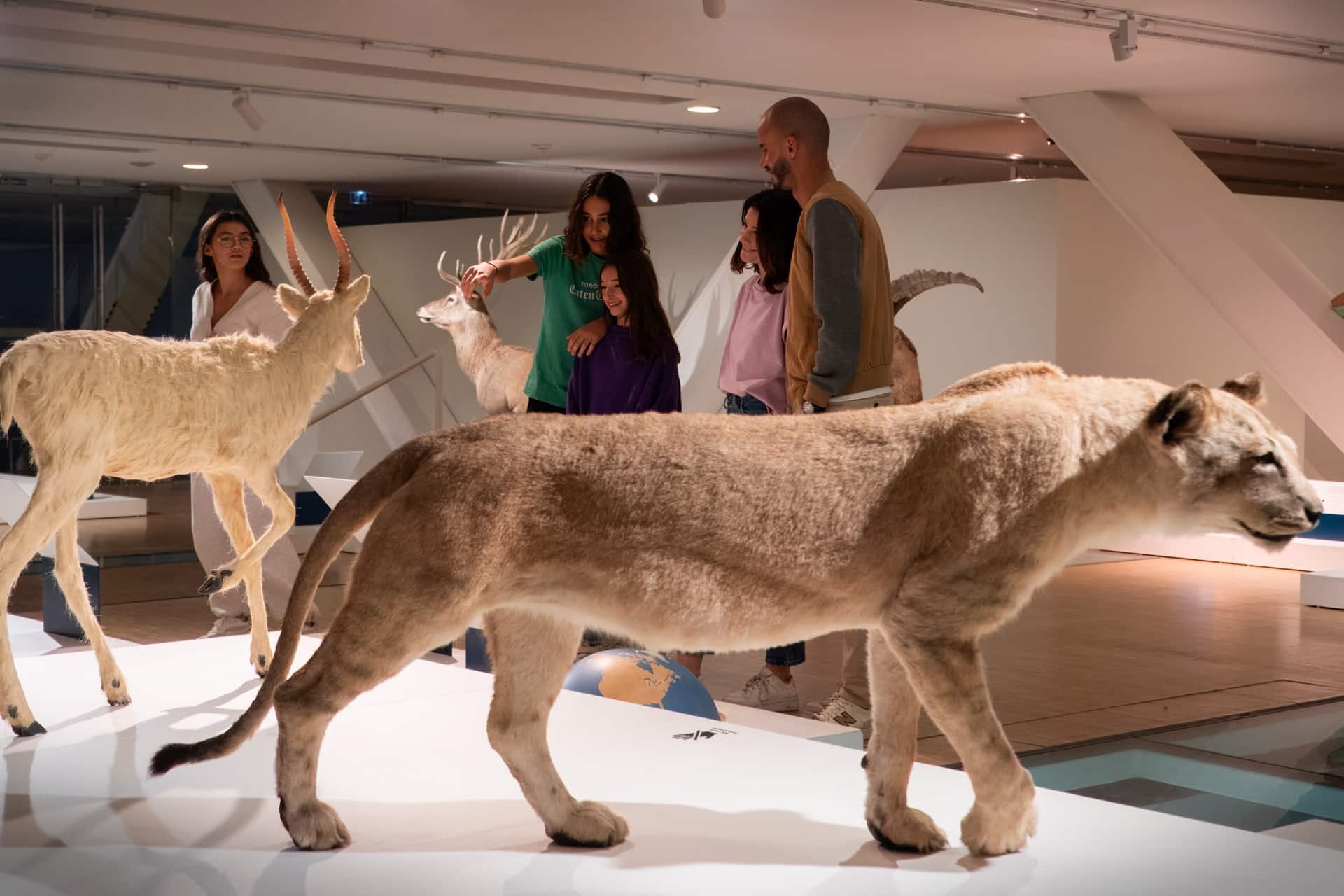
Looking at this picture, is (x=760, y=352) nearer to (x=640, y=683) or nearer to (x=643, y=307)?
(x=643, y=307)

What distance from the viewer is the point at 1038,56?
23.5 ft

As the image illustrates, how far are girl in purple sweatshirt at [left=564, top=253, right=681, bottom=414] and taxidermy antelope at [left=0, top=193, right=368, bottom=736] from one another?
2.71 feet

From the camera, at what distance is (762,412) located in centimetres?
406

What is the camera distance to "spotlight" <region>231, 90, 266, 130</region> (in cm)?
798

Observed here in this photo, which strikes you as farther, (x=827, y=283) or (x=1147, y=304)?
(x=1147, y=304)

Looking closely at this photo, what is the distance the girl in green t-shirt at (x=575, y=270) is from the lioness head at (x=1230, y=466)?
2.30 m

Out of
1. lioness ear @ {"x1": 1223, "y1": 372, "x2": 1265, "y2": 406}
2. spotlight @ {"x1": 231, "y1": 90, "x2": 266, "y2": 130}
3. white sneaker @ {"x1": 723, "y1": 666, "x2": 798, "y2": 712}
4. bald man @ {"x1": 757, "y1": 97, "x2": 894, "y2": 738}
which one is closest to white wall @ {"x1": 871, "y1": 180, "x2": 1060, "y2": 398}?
spotlight @ {"x1": 231, "y1": 90, "x2": 266, "y2": 130}

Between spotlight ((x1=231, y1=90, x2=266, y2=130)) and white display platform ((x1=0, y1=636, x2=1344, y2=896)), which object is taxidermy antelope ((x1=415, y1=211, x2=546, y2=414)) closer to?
spotlight ((x1=231, y1=90, x2=266, y2=130))

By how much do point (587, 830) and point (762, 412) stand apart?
2.13 metres

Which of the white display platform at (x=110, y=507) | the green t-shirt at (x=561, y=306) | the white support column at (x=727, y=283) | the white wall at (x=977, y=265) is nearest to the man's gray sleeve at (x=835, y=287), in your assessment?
the green t-shirt at (x=561, y=306)

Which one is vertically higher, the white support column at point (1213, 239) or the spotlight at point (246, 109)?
the spotlight at point (246, 109)

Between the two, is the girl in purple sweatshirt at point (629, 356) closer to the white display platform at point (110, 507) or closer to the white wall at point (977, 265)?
the white wall at point (977, 265)

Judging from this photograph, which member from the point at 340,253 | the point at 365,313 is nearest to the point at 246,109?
the point at 365,313

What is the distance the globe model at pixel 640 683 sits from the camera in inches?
138
